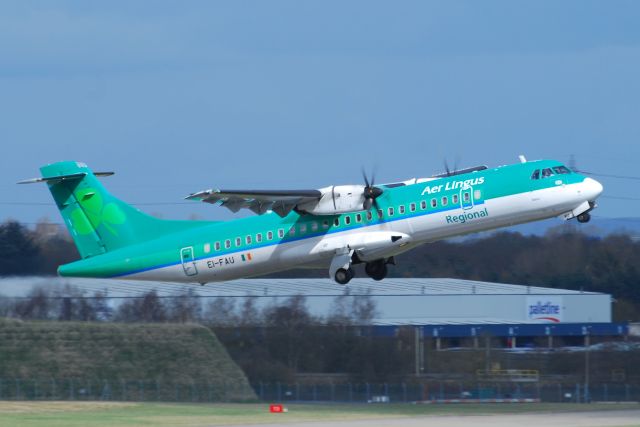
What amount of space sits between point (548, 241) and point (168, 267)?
26.5 metres

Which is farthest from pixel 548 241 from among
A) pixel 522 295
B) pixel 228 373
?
pixel 228 373

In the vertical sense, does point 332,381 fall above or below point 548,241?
below

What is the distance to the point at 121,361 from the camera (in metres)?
44.6

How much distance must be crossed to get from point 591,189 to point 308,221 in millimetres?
7231

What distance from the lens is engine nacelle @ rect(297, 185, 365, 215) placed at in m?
30.0

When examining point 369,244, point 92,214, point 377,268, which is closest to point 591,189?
point 369,244

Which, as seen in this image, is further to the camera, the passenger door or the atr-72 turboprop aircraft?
the passenger door

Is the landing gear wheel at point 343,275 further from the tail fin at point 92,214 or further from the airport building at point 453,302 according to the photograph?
the airport building at point 453,302

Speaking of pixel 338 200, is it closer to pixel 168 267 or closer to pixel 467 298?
pixel 168 267

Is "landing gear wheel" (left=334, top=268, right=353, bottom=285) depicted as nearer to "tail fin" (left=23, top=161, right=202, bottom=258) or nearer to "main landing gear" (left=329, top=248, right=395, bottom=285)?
"main landing gear" (left=329, top=248, right=395, bottom=285)

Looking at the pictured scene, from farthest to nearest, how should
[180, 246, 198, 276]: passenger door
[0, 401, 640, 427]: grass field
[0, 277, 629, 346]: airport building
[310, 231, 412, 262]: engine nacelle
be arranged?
[0, 277, 629, 346]: airport building
[0, 401, 640, 427]: grass field
[180, 246, 198, 276]: passenger door
[310, 231, 412, 262]: engine nacelle

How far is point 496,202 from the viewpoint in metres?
28.7

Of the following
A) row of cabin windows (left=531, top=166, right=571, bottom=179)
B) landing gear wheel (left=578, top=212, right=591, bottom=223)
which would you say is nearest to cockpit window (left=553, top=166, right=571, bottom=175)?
row of cabin windows (left=531, top=166, right=571, bottom=179)

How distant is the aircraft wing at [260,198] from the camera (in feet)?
96.8
